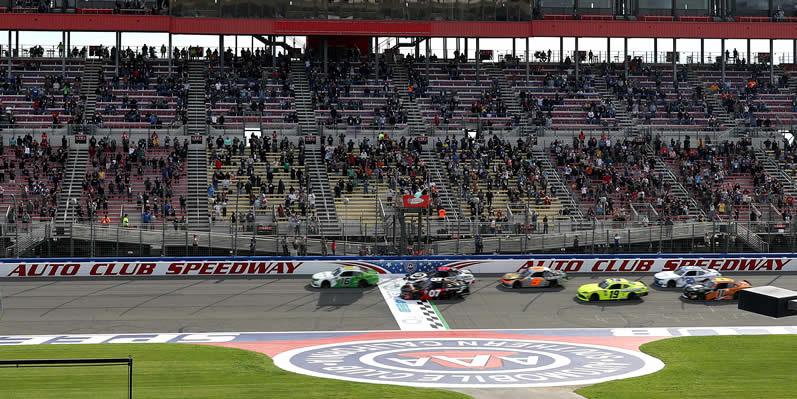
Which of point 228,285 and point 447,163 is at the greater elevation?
point 447,163

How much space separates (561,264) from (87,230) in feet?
71.9

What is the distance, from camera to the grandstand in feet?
166

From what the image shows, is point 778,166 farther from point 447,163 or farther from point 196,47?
point 196,47

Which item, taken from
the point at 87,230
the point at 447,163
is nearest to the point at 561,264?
the point at 447,163

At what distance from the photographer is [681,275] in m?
44.7

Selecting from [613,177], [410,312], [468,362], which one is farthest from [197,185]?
[468,362]

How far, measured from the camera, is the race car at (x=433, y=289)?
4153 centimetres

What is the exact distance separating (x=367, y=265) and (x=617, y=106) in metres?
29.4

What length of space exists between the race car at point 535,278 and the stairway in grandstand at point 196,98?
84.0ft

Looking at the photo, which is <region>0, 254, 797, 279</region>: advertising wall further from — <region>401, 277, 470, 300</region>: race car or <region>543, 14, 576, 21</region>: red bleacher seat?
<region>543, 14, 576, 21</region>: red bleacher seat

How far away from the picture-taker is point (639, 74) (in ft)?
242

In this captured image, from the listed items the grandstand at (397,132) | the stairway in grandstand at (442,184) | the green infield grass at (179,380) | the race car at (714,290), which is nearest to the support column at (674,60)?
the grandstand at (397,132)

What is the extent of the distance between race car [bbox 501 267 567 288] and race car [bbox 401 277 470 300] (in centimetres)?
326

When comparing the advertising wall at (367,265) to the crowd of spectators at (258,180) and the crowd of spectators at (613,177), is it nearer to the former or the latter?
the crowd of spectators at (258,180)
